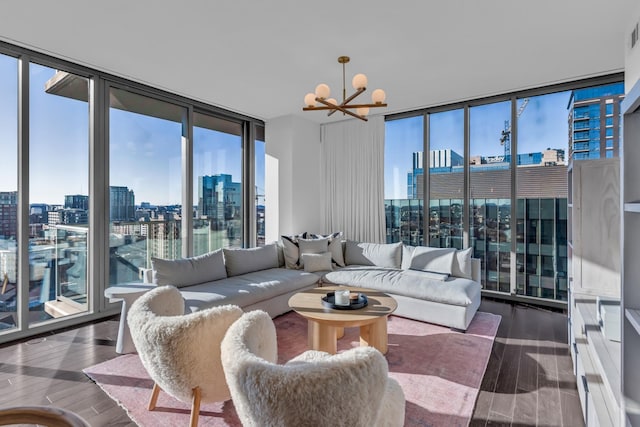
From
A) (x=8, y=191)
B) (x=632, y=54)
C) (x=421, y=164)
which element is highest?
(x=632, y=54)

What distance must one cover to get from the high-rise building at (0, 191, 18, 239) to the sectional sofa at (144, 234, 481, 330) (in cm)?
129

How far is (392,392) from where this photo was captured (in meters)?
1.49

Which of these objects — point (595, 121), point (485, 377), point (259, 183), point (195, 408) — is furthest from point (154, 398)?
point (595, 121)

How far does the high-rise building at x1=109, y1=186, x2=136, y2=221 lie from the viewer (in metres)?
3.92

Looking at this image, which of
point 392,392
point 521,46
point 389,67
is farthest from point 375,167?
point 392,392

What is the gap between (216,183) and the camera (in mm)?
5105

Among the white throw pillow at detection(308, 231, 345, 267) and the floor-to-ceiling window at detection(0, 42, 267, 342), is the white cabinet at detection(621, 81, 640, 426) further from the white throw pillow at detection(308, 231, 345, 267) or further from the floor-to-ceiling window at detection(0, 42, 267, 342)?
the floor-to-ceiling window at detection(0, 42, 267, 342)

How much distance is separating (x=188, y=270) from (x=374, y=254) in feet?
8.25

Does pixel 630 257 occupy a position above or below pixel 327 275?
above

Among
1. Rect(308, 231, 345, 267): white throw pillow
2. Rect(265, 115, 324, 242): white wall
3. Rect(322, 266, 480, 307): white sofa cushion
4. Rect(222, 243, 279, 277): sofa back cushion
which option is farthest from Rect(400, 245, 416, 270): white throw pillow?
Rect(265, 115, 324, 242): white wall

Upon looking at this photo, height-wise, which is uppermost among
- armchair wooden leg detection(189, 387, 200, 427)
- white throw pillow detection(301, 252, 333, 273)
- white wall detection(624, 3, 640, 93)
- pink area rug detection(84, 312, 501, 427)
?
white wall detection(624, 3, 640, 93)

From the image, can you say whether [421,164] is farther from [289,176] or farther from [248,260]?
[248,260]

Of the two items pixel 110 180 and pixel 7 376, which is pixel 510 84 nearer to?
pixel 110 180

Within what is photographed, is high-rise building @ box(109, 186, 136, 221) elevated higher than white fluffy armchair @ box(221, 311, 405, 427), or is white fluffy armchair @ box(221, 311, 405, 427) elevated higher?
high-rise building @ box(109, 186, 136, 221)
